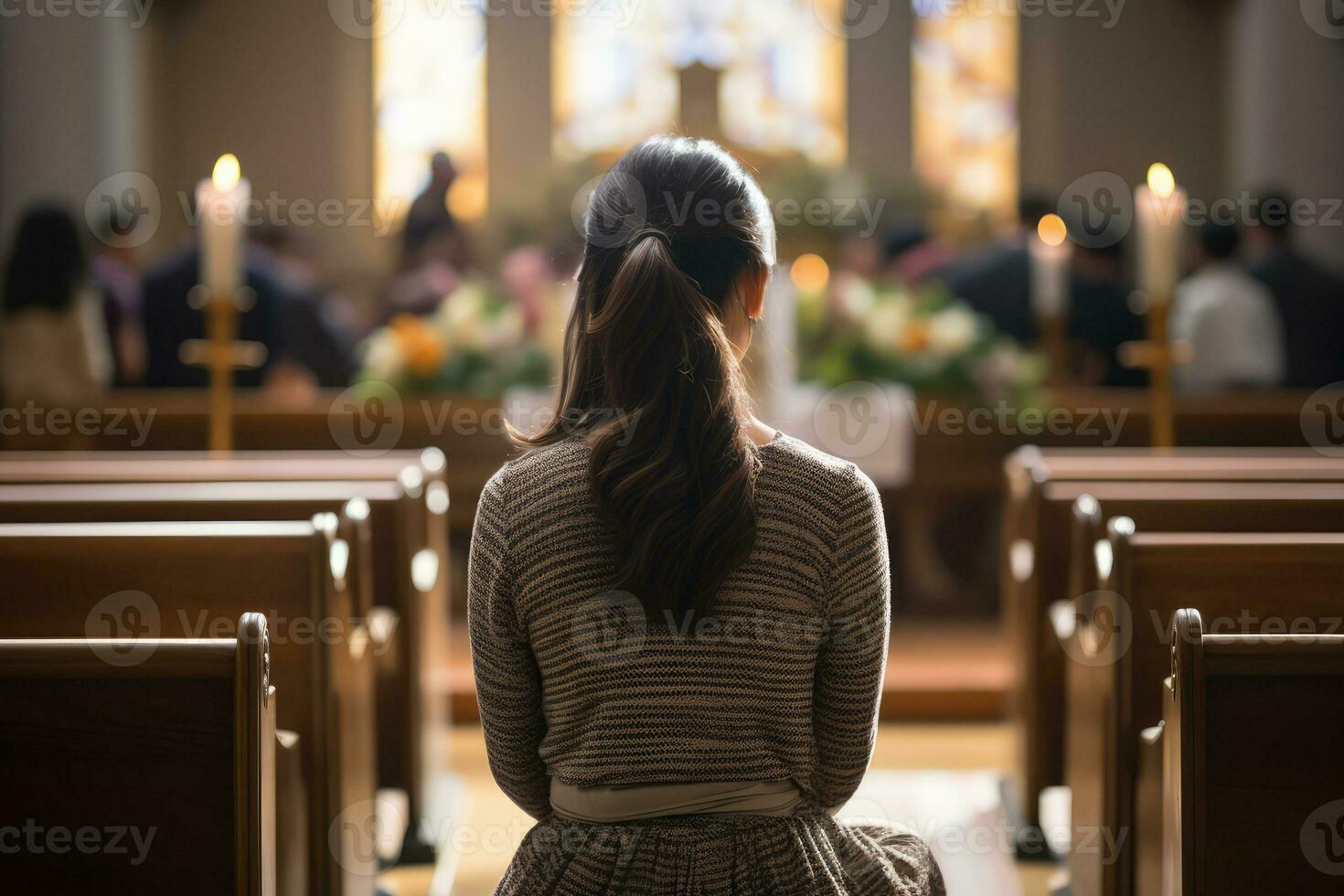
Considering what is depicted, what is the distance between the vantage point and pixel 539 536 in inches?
55.5

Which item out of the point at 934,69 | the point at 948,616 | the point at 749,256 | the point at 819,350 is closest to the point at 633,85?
the point at 934,69

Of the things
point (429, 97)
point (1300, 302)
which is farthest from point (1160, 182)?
point (429, 97)

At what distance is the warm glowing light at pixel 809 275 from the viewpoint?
5.23 m

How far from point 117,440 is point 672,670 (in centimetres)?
376

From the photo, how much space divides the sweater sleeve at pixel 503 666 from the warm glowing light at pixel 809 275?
3.73m

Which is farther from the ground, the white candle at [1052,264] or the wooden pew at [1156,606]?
the white candle at [1052,264]

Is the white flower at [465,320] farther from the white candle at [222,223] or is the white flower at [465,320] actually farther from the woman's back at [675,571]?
the woman's back at [675,571]

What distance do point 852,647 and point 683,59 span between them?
28.1ft

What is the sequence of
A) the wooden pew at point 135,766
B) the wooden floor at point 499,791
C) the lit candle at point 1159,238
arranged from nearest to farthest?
the wooden pew at point 135,766 → the wooden floor at point 499,791 → the lit candle at point 1159,238

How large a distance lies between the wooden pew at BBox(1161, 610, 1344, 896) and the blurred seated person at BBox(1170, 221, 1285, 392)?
4612 mm

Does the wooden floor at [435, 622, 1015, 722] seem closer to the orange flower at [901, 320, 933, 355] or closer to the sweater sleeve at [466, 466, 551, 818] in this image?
the orange flower at [901, 320, 933, 355]

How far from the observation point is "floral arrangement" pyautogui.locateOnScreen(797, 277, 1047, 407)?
474cm

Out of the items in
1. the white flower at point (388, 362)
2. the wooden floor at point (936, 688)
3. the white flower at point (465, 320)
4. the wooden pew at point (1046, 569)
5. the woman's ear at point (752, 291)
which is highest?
the woman's ear at point (752, 291)

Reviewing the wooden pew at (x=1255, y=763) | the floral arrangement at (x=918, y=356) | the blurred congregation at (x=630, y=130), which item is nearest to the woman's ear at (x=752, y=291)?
the wooden pew at (x=1255, y=763)
